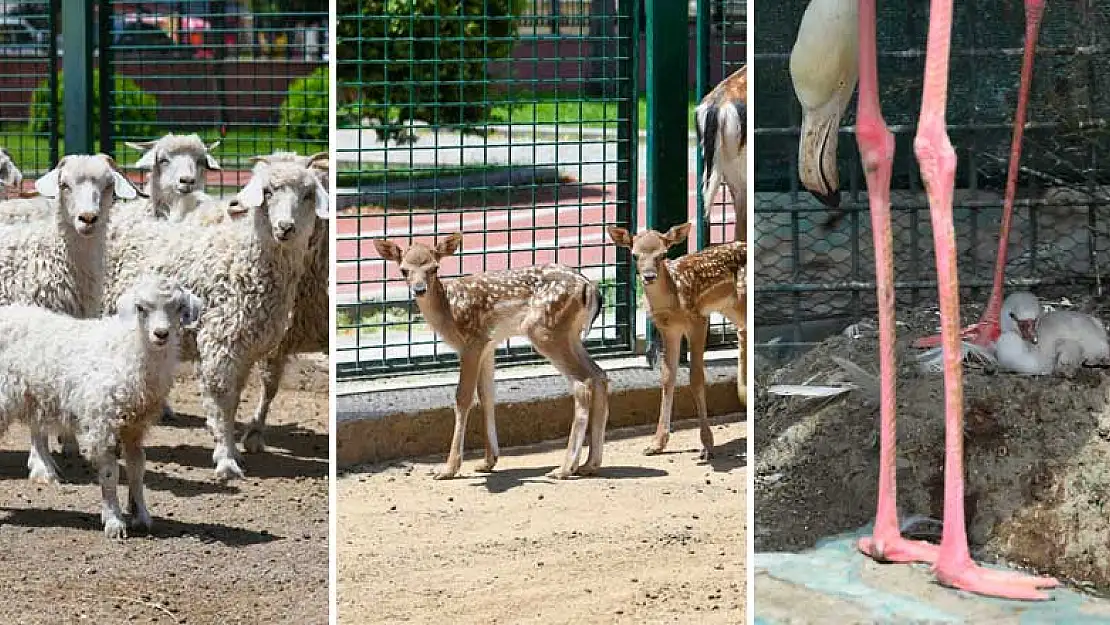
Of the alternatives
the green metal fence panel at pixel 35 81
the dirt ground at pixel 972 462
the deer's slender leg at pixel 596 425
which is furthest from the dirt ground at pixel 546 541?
the green metal fence panel at pixel 35 81

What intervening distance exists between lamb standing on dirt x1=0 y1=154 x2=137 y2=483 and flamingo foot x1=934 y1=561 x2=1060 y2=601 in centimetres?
287

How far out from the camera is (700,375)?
529 cm

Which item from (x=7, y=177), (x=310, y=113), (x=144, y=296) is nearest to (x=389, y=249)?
(x=144, y=296)

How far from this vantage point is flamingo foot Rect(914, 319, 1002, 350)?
472 cm

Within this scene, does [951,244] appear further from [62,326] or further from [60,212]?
[60,212]

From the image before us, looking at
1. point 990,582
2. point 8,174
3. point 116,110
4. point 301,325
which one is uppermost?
point 116,110

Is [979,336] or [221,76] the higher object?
[221,76]

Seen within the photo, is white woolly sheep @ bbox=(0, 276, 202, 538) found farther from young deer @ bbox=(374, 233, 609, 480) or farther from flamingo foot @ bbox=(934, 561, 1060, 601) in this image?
flamingo foot @ bbox=(934, 561, 1060, 601)

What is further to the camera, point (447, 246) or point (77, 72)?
point (77, 72)

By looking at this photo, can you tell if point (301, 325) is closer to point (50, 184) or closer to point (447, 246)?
point (50, 184)

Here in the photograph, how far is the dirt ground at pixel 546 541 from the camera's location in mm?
4148

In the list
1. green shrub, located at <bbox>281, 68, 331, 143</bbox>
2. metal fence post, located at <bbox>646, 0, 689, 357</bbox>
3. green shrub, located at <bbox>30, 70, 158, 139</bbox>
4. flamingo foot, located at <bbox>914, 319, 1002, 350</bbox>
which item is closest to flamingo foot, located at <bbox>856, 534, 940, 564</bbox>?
flamingo foot, located at <bbox>914, 319, 1002, 350</bbox>

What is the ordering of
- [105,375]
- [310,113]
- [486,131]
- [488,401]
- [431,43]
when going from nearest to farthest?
1. [105,375]
2. [488,401]
3. [486,131]
4. [431,43]
5. [310,113]

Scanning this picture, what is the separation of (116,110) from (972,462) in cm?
497
